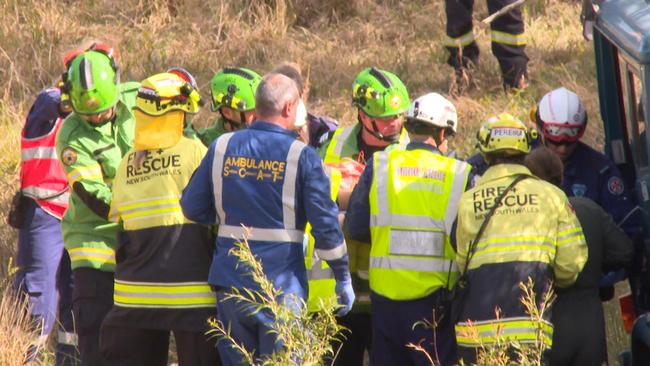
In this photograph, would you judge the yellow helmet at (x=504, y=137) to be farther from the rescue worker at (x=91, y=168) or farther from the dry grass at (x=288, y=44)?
the dry grass at (x=288, y=44)

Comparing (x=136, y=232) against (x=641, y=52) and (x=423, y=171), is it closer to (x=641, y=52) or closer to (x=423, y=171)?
(x=423, y=171)

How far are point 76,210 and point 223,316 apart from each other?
4.39 feet

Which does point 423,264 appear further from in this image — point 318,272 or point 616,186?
point 616,186

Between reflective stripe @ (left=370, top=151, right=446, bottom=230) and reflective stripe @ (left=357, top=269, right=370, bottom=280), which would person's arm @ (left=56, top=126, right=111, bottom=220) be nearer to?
reflective stripe @ (left=357, top=269, right=370, bottom=280)

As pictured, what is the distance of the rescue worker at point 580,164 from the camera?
258 inches

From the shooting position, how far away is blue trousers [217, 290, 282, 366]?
579 centimetres

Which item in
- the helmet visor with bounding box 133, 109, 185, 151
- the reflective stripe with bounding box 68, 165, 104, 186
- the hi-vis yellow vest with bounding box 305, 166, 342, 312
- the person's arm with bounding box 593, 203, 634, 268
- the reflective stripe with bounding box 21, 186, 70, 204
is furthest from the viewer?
the reflective stripe with bounding box 21, 186, 70, 204

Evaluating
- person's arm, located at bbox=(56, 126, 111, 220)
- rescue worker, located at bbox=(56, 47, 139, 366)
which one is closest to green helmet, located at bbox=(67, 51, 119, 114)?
rescue worker, located at bbox=(56, 47, 139, 366)

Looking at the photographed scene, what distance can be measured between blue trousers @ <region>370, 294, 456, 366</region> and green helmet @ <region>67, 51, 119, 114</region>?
1714mm

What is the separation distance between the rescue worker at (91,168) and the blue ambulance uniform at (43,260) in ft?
2.88

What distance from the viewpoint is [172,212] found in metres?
6.11

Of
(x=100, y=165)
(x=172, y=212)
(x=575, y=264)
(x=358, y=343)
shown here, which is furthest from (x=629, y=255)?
(x=100, y=165)

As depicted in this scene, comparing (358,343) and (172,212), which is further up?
(172,212)

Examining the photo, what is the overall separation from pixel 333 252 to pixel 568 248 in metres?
1.00
